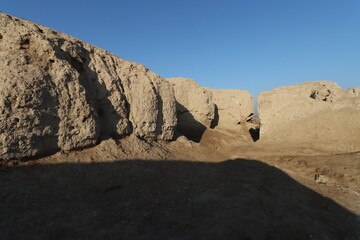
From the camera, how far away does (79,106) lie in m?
7.44

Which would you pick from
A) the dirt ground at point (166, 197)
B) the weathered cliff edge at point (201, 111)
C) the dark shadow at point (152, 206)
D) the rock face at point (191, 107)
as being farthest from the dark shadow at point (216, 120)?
the dark shadow at point (152, 206)

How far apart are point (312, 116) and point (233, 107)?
6.05 metres

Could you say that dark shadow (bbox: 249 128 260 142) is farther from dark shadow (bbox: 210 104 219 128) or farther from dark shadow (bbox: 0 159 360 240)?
dark shadow (bbox: 0 159 360 240)

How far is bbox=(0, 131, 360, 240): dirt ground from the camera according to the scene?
412cm

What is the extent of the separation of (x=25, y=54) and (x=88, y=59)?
243 cm

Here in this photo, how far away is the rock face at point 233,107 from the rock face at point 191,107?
83.5 inches

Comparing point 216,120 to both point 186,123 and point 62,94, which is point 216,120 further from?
point 62,94

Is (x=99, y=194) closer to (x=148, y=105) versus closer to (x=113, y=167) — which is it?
(x=113, y=167)

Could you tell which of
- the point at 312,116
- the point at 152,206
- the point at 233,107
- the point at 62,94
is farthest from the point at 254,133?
the point at 62,94

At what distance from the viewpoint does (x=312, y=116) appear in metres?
12.8

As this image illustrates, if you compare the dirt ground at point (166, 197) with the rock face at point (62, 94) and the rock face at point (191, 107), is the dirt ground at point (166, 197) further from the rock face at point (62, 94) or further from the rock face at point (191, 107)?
the rock face at point (191, 107)

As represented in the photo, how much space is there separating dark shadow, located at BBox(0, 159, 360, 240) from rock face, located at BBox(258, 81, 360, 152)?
5.93 meters

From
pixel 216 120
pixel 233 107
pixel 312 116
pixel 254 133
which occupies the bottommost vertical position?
pixel 254 133

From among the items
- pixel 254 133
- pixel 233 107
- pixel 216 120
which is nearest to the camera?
pixel 216 120
